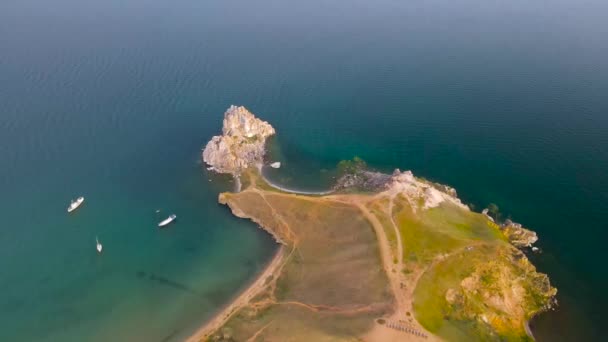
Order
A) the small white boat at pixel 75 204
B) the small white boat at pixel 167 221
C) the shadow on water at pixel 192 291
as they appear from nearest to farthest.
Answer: the shadow on water at pixel 192 291
the small white boat at pixel 167 221
the small white boat at pixel 75 204

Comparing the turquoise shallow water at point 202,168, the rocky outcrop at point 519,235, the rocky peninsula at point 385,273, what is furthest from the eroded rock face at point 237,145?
the rocky outcrop at point 519,235

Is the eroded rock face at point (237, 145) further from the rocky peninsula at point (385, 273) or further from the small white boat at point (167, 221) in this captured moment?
the small white boat at point (167, 221)

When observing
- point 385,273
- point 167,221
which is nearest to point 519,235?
point 385,273

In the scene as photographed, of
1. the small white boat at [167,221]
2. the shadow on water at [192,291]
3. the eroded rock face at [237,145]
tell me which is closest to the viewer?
the shadow on water at [192,291]

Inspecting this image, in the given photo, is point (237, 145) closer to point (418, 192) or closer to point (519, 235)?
point (418, 192)

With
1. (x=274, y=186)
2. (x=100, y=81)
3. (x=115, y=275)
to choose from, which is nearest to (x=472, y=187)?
(x=274, y=186)

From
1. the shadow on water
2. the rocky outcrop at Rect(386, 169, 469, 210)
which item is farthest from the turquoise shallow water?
the rocky outcrop at Rect(386, 169, 469, 210)

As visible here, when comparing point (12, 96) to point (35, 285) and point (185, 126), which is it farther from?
point (35, 285)
